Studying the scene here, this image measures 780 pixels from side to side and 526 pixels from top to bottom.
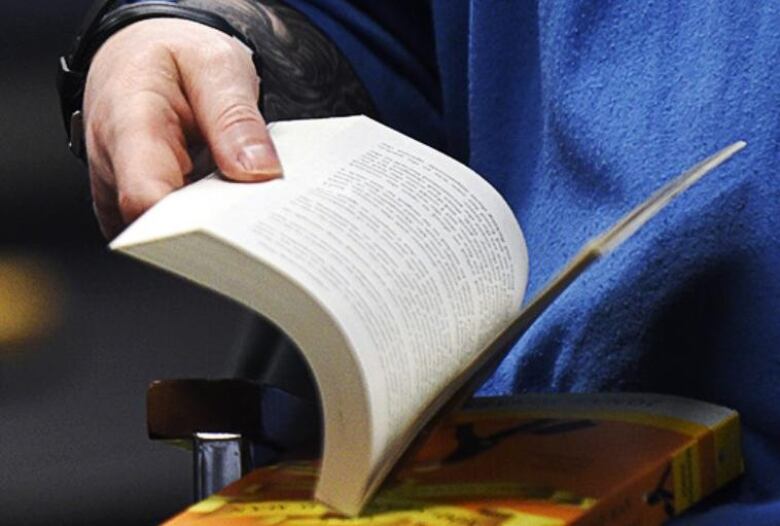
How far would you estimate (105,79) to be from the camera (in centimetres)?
74

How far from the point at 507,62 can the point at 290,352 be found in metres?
0.19

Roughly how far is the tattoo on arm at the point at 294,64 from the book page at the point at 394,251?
251 mm

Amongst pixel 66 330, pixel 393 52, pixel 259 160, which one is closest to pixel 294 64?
pixel 393 52

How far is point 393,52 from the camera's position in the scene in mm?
907

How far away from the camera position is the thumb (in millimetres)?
570

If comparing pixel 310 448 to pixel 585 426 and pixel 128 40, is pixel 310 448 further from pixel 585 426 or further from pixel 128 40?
pixel 128 40

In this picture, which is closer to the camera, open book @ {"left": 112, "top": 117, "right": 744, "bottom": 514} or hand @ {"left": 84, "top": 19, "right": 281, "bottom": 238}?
open book @ {"left": 112, "top": 117, "right": 744, "bottom": 514}

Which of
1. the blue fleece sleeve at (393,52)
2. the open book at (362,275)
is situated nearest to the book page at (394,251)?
the open book at (362,275)

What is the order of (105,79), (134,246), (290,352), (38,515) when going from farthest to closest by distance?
(38,515) → (290,352) → (105,79) → (134,246)

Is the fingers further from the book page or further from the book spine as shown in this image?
the book spine

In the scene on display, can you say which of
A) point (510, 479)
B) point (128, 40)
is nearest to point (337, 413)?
point (510, 479)

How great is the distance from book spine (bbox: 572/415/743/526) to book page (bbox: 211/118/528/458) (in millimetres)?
68

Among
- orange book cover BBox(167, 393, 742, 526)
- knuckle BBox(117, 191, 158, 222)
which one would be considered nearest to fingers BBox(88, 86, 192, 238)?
knuckle BBox(117, 191, 158, 222)

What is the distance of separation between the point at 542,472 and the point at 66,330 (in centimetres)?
88
